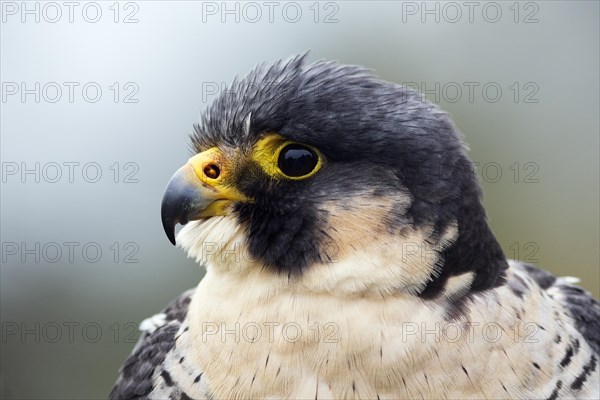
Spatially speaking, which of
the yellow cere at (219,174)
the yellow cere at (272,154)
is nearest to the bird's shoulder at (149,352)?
the yellow cere at (219,174)

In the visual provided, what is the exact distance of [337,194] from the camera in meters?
2.60

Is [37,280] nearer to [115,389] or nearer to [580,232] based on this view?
[115,389]

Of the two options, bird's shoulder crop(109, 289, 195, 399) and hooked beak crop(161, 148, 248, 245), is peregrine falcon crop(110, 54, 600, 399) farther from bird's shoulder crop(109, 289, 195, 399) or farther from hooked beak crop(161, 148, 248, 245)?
bird's shoulder crop(109, 289, 195, 399)

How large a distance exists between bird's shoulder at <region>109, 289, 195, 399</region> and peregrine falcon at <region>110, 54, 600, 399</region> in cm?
15

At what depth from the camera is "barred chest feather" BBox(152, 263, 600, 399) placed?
249 centimetres

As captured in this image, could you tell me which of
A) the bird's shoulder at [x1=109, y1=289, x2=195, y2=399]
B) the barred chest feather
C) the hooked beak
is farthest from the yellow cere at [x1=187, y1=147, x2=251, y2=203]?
the bird's shoulder at [x1=109, y1=289, x2=195, y2=399]

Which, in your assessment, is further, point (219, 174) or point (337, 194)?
point (219, 174)

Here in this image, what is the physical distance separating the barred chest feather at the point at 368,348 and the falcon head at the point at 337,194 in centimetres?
7

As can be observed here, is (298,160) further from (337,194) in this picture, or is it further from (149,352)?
(149,352)

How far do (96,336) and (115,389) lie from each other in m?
4.46

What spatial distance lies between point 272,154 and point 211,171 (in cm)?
25

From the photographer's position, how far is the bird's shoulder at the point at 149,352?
117 inches

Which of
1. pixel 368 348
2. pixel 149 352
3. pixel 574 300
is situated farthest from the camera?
pixel 574 300

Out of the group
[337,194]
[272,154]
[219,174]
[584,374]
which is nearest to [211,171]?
[219,174]
